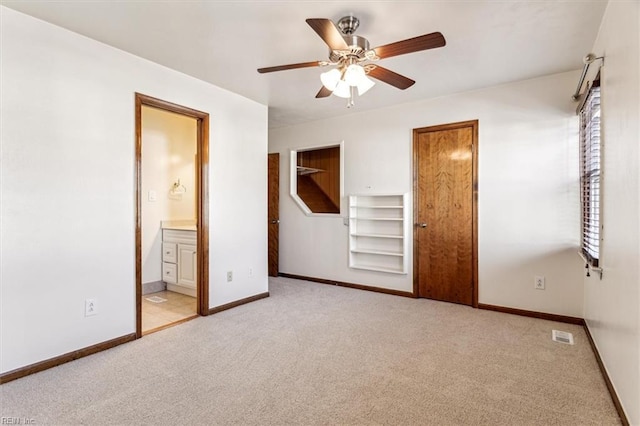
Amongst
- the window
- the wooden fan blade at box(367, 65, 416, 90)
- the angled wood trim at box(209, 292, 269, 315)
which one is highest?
the wooden fan blade at box(367, 65, 416, 90)

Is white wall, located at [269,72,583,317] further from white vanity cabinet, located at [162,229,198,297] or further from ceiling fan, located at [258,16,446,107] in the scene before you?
white vanity cabinet, located at [162,229,198,297]

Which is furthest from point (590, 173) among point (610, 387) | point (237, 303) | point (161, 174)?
point (161, 174)

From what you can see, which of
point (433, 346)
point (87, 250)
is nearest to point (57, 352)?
point (87, 250)

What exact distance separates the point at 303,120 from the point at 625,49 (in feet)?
11.9

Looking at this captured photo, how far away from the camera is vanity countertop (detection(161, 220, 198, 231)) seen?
421 cm

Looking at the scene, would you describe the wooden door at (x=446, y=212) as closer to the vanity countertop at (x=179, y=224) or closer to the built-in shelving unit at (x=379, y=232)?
the built-in shelving unit at (x=379, y=232)

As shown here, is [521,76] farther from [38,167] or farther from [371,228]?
[38,167]

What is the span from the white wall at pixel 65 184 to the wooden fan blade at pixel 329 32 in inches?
70.4

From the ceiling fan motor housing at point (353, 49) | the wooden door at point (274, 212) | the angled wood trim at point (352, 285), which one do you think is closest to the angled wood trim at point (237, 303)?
the angled wood trim at point (352, 285)

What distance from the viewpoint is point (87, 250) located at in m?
2.52

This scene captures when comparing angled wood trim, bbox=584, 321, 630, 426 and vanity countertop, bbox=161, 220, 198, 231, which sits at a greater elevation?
vanity countertop, bbox=161, 220, 198, 231

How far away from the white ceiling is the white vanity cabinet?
1901 mm

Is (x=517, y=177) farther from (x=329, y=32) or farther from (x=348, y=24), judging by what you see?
(x=329, y=32)

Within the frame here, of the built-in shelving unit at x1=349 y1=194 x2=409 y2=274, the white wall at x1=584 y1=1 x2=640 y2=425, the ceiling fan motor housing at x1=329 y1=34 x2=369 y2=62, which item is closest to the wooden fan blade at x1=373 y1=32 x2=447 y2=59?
the ceiling fan motor housing at x1=329 y1=34 x2=369 y2=62
